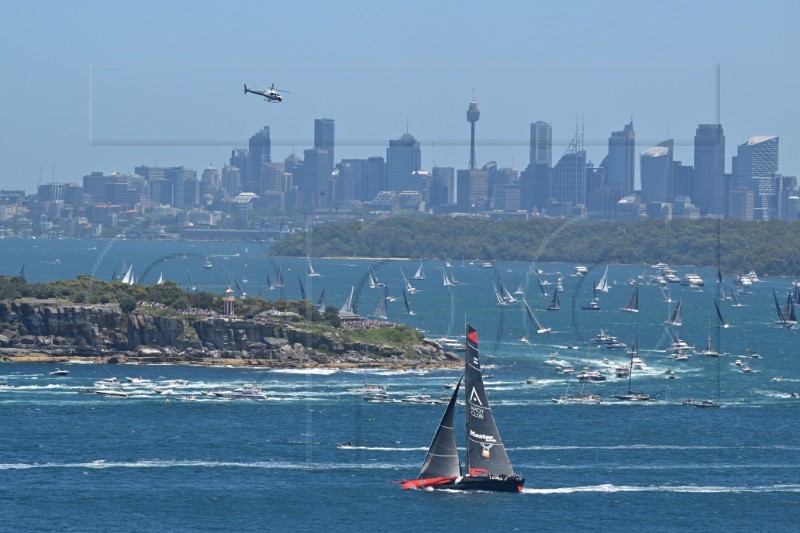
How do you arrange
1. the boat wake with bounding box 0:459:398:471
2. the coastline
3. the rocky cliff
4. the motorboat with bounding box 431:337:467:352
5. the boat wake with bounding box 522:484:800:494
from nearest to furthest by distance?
the boat wake with bounding box 522:484:800:494 → the boat wake with bounding box 0:459:398:471 → the coastline → the rocky cliff → the motorboat with bounding box 431:337:467:352

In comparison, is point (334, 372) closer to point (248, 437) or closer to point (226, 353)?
point (226, 353)

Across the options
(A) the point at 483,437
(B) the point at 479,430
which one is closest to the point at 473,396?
(B) the point at 479,430

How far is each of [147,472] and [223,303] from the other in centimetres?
5248

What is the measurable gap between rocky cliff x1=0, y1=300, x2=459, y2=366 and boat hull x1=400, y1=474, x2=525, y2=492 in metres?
47.7

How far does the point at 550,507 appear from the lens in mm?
69750

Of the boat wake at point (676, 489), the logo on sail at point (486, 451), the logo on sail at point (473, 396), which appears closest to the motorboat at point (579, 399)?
the boat wake at point (676, 489)

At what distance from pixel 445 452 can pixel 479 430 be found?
1779 millimetres

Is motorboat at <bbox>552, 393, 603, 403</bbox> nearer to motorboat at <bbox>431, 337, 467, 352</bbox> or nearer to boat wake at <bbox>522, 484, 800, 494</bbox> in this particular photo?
boat wake at <bbox>522, 484, 800, 494</bbox>

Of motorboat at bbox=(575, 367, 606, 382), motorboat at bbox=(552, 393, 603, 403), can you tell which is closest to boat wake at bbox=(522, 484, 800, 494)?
motorboat at bbox=(552, 393, 603, 403)

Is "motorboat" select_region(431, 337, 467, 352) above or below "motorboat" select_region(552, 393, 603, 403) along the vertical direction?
above

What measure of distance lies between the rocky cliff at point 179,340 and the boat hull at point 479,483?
47.7 m

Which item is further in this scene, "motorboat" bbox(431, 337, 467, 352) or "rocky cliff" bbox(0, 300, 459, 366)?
"motorboat" bbox(431, 337, 467, 352)

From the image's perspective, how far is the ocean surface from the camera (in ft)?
224

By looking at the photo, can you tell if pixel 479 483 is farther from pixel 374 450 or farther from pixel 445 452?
pixel 374 450
